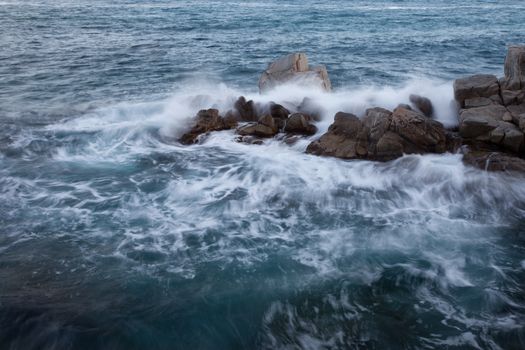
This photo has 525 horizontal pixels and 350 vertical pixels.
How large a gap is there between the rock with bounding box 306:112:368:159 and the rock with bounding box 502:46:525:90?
547 centimetres

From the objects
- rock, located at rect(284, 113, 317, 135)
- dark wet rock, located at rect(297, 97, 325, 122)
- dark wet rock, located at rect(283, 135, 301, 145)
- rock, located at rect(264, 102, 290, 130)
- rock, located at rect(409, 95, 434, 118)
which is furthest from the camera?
dark wet rock, located at rect(297, 97, 325, 122)

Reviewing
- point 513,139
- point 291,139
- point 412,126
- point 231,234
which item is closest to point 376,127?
point 412,126

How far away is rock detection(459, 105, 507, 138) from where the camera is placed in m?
12.5

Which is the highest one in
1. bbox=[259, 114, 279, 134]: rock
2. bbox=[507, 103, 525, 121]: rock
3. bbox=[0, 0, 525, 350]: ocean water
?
bbox=[507, 103, 525, 121]: rock

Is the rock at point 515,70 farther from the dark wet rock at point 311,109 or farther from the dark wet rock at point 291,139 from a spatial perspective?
the dark wet rock at point 291,139

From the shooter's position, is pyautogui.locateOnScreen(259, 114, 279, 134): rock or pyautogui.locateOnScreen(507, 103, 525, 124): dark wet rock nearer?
pyautogui.locateOnScreen(507, 103, 525, 124): dark wet rock

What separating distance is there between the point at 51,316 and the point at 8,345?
2.30ft

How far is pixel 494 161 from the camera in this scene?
11594 mm

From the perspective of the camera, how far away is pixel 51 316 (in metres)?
7.31

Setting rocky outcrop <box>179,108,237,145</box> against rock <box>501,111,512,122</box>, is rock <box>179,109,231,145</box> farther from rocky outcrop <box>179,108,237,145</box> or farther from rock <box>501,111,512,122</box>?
rock <box>501,111,512,122</box>

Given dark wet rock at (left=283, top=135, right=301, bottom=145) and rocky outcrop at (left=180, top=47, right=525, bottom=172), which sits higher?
rocky outcrop at (left=180, top=47, right=525, bottom=172)

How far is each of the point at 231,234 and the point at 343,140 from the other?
5410mm

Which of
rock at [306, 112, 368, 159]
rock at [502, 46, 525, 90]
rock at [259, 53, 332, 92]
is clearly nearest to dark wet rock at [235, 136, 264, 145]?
rock at [306, 112, 368, 159]

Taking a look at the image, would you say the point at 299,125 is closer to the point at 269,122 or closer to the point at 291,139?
the point at 291,139
